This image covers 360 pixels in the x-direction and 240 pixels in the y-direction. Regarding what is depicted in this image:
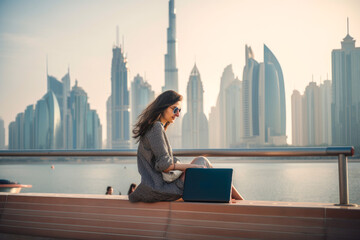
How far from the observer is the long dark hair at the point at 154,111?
135 inches

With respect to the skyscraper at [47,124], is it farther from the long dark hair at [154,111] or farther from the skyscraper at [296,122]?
the long dark hair at [154,111]

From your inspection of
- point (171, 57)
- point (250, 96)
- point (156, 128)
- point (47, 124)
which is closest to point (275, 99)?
point (250, 96)

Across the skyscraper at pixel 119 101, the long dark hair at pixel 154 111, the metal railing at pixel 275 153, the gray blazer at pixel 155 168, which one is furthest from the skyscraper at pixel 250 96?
the gray blazer at pixel 155 168

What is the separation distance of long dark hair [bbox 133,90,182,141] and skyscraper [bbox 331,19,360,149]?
381ft

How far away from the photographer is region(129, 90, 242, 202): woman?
329cm

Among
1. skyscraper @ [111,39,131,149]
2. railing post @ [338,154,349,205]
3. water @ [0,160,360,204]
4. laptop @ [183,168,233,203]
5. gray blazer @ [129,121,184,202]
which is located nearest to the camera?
railing post @ [338,154,349,205]

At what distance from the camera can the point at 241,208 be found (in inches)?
119

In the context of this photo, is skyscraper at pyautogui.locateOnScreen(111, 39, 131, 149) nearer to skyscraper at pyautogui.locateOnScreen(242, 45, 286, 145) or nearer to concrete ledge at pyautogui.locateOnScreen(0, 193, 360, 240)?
skyscraper at pyautogui.locateOnScreen(242, 45, 286, 145)

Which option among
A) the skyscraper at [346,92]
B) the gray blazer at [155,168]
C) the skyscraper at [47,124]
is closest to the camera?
the gray blazer at [155,168]

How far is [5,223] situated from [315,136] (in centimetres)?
Result: 12802

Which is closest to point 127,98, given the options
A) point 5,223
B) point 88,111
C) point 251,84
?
point 88,111

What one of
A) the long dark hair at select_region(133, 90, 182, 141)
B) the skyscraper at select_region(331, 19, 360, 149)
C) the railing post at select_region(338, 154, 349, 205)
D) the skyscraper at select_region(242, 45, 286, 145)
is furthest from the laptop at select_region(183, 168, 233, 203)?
the skyscraper at select_region(242, 45, 286, 145)

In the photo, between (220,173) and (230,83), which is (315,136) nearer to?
(230,83)

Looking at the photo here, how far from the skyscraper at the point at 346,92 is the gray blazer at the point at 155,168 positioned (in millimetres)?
116157
